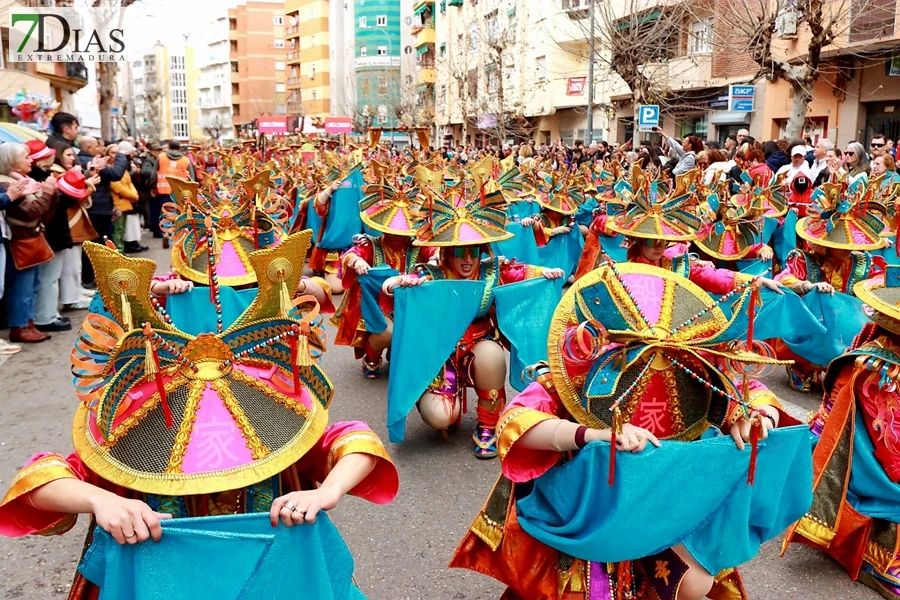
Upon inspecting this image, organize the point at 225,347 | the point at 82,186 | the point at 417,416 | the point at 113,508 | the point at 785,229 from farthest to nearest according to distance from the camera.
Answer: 1. the point at 785,229
2. the point at 82,186
3. the point at 417,416
4. the point at 225,347
5. the point at 113,508

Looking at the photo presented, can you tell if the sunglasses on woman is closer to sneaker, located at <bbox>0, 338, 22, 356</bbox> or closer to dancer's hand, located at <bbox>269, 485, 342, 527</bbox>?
dancer's hand, located at <bbox>269, 485, 342, 527</bbox>

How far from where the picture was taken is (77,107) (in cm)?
2745

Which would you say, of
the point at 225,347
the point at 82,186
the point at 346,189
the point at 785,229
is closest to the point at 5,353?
the point at 82,186

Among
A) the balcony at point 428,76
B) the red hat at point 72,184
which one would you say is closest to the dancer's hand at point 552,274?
the red hat at point 72,184

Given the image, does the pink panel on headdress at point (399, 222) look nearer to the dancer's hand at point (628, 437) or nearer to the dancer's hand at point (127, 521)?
the dancer's hand at point (628, 437)

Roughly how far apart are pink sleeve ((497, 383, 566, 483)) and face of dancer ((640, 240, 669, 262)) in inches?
→ 121

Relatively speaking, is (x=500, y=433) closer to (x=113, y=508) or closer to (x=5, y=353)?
(x=113, y=508)

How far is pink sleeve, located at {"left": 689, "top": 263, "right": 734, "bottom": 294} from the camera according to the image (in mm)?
4781

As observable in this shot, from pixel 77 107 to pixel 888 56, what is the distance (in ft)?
76.3

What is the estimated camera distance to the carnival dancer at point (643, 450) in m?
2.28

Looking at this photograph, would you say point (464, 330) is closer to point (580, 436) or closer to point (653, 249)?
point (653, 249)

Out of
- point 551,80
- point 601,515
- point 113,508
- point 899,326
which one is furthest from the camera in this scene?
point 551,80

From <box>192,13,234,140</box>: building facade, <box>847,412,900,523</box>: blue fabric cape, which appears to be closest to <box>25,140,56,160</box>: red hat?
<box>847,412,900,523</box>: blue fabric cape

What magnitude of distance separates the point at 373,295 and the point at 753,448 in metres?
3.77
